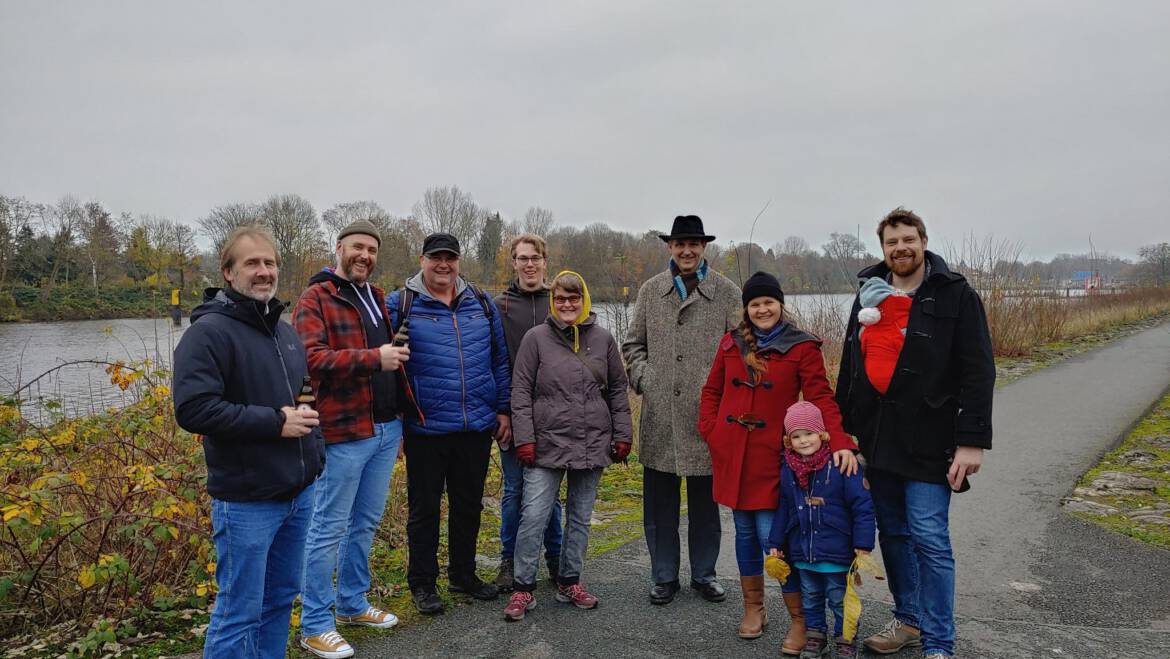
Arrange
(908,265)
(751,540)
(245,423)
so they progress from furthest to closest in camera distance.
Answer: (751,540)
(908,265)
(245,423)

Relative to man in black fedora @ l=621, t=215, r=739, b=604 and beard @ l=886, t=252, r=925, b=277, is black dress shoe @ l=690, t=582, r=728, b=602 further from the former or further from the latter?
beard @ l=886, t=252, r=925, b=277

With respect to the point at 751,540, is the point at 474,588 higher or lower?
lower

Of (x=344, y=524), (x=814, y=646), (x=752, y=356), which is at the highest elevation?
(x=752, y=356)

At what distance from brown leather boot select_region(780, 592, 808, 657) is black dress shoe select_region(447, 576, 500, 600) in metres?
1.66

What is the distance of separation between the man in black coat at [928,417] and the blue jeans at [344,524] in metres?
2.49

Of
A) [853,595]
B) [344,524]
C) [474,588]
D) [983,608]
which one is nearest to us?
[853,595]

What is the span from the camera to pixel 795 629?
338cm

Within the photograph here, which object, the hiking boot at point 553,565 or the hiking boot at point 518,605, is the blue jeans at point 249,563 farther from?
the hiking boot at point 553,565

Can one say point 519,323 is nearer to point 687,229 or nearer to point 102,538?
point 687,229

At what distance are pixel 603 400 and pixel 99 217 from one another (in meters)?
41.6

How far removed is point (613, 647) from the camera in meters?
3.46

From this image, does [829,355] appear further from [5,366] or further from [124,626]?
[5,366]

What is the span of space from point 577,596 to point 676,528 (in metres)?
0.68

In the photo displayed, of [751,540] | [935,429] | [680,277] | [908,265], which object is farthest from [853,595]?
[680,277]
